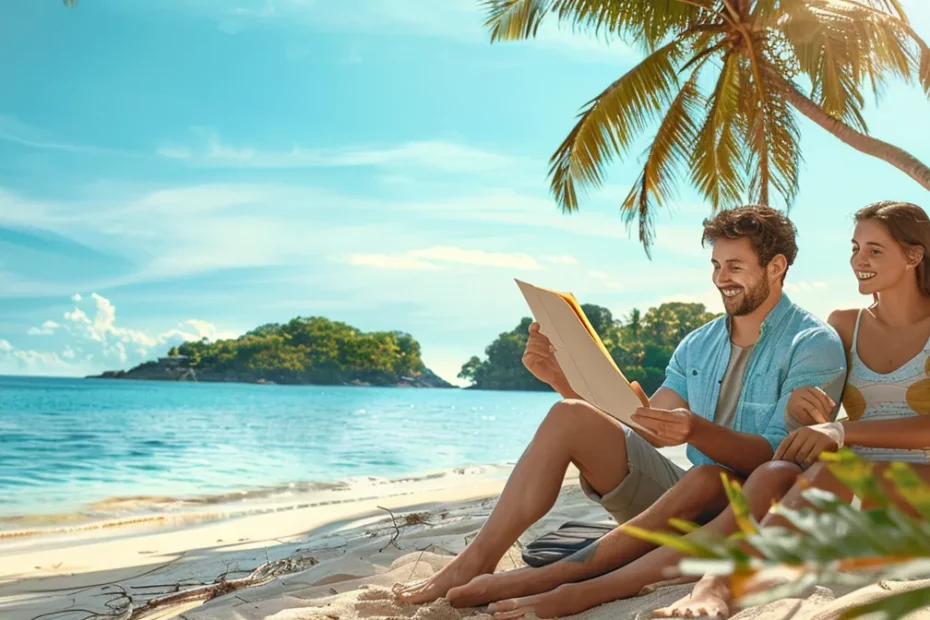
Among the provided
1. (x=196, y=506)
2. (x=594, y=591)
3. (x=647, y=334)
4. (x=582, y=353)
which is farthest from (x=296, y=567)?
(x=647, y=334)

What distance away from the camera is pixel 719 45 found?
965 centimetres

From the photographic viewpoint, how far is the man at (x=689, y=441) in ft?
8.09

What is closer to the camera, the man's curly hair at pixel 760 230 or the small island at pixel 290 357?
the man's curly hair at pixel 760 230

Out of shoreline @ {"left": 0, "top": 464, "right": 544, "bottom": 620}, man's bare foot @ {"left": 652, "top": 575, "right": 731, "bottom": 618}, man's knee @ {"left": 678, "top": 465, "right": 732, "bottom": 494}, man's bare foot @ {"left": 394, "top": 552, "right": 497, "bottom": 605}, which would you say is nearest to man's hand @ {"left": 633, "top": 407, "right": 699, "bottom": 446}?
man's knee @ {"left": 678, "top": 465, "right": 732, "bottom": 494}

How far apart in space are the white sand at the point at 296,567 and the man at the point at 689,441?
19 centimetres

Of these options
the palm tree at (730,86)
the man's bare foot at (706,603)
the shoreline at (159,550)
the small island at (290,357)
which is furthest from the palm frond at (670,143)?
the small island at (290,357)

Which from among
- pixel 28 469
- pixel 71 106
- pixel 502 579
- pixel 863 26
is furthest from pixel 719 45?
pixel 71 106

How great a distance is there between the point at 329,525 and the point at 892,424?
4586mm

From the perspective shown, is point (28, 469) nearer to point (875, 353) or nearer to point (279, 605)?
point (279, 605)

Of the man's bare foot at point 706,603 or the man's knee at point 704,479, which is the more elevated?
the man's knee at point 704,479

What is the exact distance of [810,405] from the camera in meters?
2.35

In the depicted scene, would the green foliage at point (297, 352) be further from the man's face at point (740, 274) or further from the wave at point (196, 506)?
the man's face at point (740, 274)

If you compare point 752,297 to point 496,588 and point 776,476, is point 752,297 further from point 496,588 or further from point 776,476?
point 496,588

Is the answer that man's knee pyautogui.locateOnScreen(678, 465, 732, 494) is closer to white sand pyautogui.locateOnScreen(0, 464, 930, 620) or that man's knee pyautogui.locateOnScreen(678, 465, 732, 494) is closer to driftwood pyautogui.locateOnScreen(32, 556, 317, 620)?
white sand pyautogui.locateOnScreen(0, 464, 930, 620)
